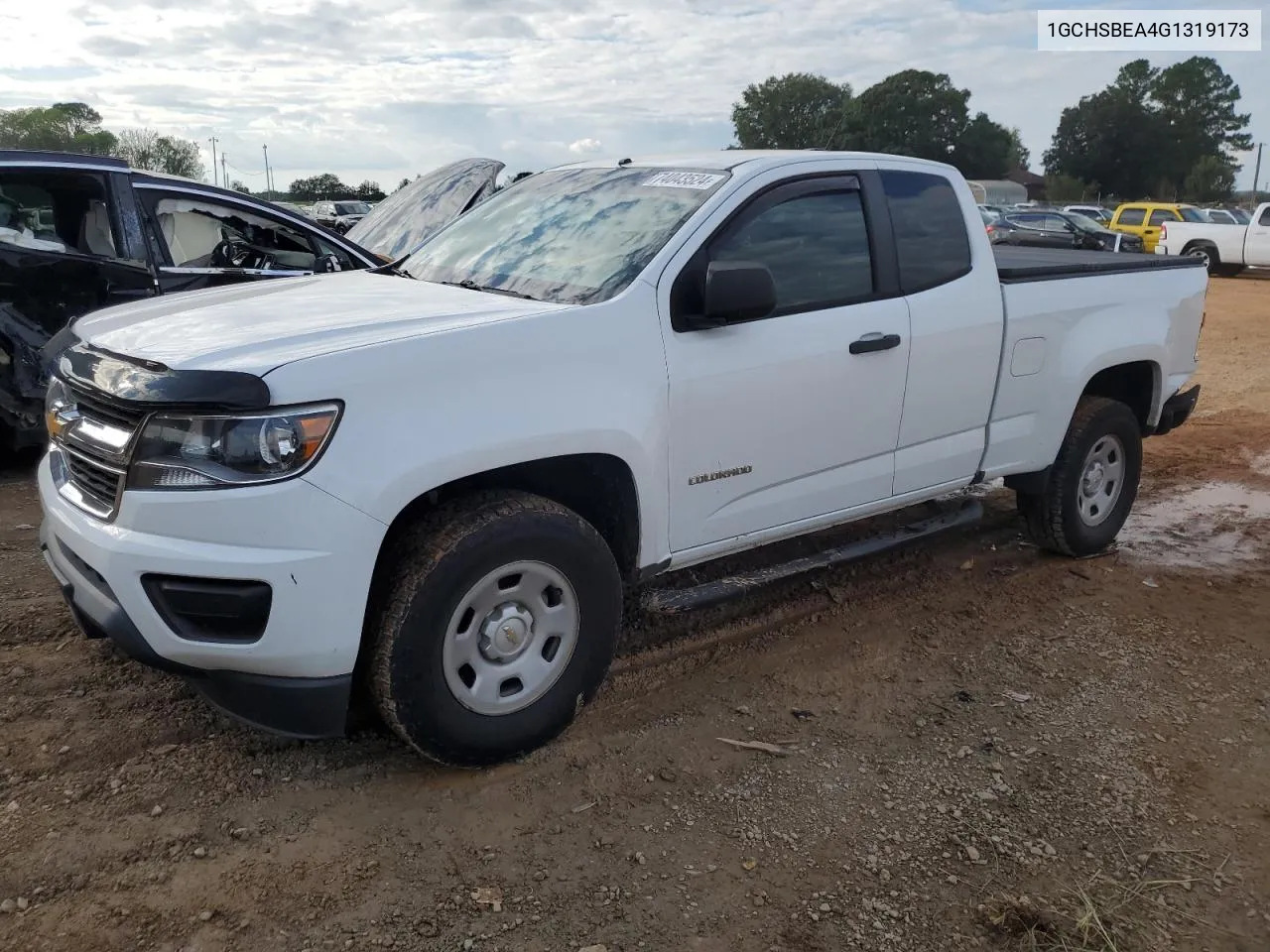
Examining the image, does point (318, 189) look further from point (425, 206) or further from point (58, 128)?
point (425, 206)

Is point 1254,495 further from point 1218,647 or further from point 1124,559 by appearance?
point 1218,647

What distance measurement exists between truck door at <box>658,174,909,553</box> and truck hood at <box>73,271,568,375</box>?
568mm

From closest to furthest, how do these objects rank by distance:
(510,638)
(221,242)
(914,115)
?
(510,638) → (221,242) → (914,115)

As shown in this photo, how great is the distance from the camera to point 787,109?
291 ft

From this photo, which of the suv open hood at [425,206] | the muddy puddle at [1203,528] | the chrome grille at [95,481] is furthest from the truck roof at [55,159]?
the muddy puddle at [1203,528]

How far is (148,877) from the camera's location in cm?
269

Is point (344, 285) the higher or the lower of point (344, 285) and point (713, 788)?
the higher

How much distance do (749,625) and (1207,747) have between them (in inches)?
69.2

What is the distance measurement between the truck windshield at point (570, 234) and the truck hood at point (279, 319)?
0.56ft

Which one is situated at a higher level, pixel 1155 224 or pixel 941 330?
pixel 941 330

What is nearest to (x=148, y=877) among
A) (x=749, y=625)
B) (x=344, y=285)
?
(x=344, y=285)

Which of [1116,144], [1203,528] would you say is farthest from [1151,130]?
[1203,528]

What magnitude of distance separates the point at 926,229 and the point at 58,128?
52.6 m

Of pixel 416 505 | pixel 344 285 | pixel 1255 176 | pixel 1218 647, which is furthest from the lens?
pixel 1255 176
